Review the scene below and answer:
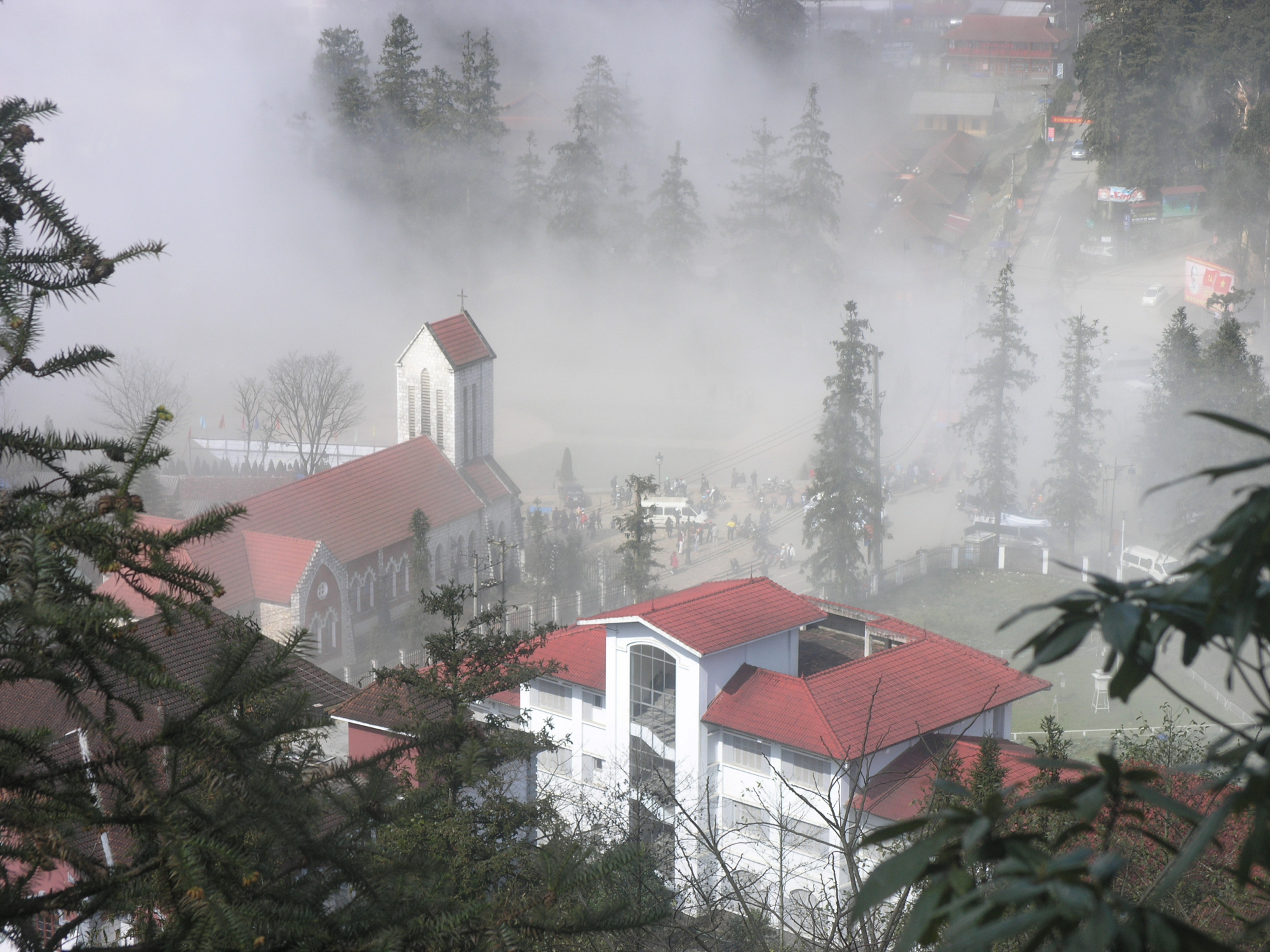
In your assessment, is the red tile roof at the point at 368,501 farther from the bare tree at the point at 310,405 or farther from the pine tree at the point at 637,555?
the bare tree at the point at 310,405

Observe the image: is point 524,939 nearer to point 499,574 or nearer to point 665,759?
point 665,759

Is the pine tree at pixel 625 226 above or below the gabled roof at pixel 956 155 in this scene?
below

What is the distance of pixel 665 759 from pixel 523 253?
203ft

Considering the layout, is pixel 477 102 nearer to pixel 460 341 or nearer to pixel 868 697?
pixel 460 341

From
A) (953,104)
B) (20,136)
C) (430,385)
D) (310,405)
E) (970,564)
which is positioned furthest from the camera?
(953,104)

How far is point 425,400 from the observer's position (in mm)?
39094

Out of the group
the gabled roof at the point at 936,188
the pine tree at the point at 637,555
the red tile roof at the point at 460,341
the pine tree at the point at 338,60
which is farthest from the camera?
the pine tree at the point at 338,60

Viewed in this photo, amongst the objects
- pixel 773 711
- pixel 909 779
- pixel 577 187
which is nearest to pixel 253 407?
pixel 577 187

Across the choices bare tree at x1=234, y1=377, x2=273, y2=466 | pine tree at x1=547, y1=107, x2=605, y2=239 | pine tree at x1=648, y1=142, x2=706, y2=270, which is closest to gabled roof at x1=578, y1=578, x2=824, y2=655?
bare tree at x1=234, y1=377, x2=273, y2=466

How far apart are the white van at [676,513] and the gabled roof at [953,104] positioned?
178ft

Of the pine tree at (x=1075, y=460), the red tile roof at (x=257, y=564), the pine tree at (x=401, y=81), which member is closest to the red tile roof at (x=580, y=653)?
the red tile roof at (x=257, y=564)

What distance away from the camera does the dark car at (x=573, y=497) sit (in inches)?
1836

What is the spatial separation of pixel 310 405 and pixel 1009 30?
67800 millimetres

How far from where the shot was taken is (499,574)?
35562 mm
